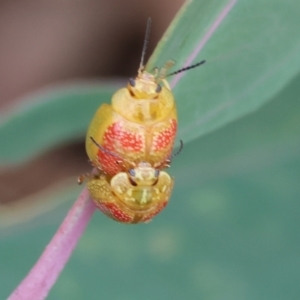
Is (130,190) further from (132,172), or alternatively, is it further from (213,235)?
(213,235)

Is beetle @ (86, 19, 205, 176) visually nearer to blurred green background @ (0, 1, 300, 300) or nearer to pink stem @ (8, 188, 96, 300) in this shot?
pink stem @ (8, 188, 96, 300)

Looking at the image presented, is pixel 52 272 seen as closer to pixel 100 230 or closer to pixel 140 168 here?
pixel 140 168

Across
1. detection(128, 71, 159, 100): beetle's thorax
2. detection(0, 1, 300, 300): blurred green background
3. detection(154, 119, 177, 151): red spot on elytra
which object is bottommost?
detection(0, 1, 300, 300): blurred green background

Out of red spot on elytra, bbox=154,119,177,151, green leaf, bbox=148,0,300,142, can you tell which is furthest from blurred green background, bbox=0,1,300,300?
red spot on elytra, bbox=154,119,177,151

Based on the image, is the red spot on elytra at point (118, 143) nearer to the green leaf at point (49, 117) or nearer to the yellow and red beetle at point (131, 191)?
the yellow and red beetle at point (131, 191)

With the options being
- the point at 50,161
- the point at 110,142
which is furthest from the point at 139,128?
the point at 50,161

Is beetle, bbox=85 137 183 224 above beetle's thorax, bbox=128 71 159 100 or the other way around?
the other way around

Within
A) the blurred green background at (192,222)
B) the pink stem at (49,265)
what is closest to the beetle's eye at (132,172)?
the pink stem at (49,265)

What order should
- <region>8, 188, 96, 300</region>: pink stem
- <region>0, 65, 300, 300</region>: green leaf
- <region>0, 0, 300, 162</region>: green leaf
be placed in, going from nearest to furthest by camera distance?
1. <region>8, 188, 96, 300</region>: pink stem
2. <region>0, 0, 300, 162</region>: green leaf
3. <region>0, 65, 300, 300</region>: green leaf

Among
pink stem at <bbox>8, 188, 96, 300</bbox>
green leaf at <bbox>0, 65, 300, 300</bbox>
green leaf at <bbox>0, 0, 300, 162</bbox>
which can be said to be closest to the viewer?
pink stem at <bbox>8, 188, 96, 300</bbox>

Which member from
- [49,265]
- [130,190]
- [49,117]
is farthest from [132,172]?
[49,117]
